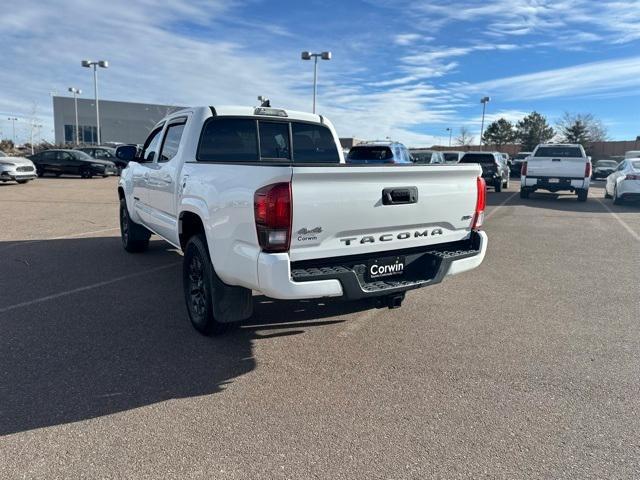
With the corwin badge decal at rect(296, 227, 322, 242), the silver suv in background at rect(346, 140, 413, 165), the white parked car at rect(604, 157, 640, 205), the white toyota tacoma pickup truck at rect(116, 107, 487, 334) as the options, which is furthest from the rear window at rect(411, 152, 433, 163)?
the corwin badge decal at rect(296, 227, 322, 242)

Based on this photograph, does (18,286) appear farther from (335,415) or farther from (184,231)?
(335,415)

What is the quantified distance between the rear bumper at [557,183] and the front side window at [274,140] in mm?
14008

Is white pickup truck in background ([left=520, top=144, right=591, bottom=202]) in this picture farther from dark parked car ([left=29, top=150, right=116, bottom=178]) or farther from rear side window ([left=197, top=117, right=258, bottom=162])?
dark parked car ([left=29, top=150, right=116, bottom=178])

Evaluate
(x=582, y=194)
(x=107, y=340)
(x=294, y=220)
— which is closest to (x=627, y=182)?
(x=582, y=194)

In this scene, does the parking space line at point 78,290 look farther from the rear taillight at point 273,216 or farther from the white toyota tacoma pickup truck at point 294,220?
the rear taillight at point 273,216

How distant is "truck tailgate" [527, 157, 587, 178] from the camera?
1655 centimetres

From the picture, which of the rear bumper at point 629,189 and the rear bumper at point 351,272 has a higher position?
the rear bumper at point 629,189

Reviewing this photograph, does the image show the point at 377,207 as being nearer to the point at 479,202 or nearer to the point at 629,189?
the point at 479,202

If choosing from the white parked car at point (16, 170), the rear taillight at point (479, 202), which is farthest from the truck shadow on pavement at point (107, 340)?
the white parked car at point (16, 170)

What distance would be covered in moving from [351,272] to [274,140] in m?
2.59

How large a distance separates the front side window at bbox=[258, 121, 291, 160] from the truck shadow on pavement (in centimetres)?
167

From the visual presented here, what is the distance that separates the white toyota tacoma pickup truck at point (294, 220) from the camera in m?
3.36

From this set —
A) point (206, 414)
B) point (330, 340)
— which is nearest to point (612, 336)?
point (330, 340)

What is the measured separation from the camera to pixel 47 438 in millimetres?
2932
